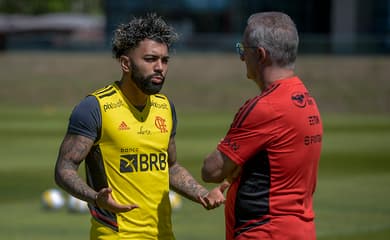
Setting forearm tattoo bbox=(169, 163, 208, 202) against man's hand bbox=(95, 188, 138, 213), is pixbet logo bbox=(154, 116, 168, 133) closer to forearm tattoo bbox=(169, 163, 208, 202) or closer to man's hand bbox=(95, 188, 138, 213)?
forearm tattoo bbox=(169, 163, 208, 202)

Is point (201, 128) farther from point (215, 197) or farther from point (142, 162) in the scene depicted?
point (215, 197)

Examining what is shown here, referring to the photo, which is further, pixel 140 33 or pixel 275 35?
pixel 140 33

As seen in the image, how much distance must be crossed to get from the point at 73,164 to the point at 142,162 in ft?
1.58

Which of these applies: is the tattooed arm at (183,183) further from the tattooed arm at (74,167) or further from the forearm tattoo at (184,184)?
the tattooed arm at (74,167)

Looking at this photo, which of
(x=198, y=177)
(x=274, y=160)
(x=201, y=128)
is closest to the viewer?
(x=274, y=160)

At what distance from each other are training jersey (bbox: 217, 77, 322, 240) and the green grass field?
23.4 ft

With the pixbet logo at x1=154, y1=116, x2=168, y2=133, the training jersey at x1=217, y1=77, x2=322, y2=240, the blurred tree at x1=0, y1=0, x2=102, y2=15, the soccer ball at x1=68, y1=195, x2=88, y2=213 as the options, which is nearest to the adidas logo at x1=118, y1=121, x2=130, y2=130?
the pixbet logo at x1=154, y1=116, x2=168, y2=133

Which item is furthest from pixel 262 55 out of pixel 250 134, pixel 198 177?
pixel 198 177

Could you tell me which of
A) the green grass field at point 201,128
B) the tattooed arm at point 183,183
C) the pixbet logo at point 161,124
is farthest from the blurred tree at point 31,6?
the pixbet logo at point 161,124

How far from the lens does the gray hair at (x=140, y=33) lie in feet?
22.9

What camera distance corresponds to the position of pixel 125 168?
695cm

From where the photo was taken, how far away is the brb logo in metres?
6.96

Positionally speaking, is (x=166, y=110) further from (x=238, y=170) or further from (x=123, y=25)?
(x=238, y=170)

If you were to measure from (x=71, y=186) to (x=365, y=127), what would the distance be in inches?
962
